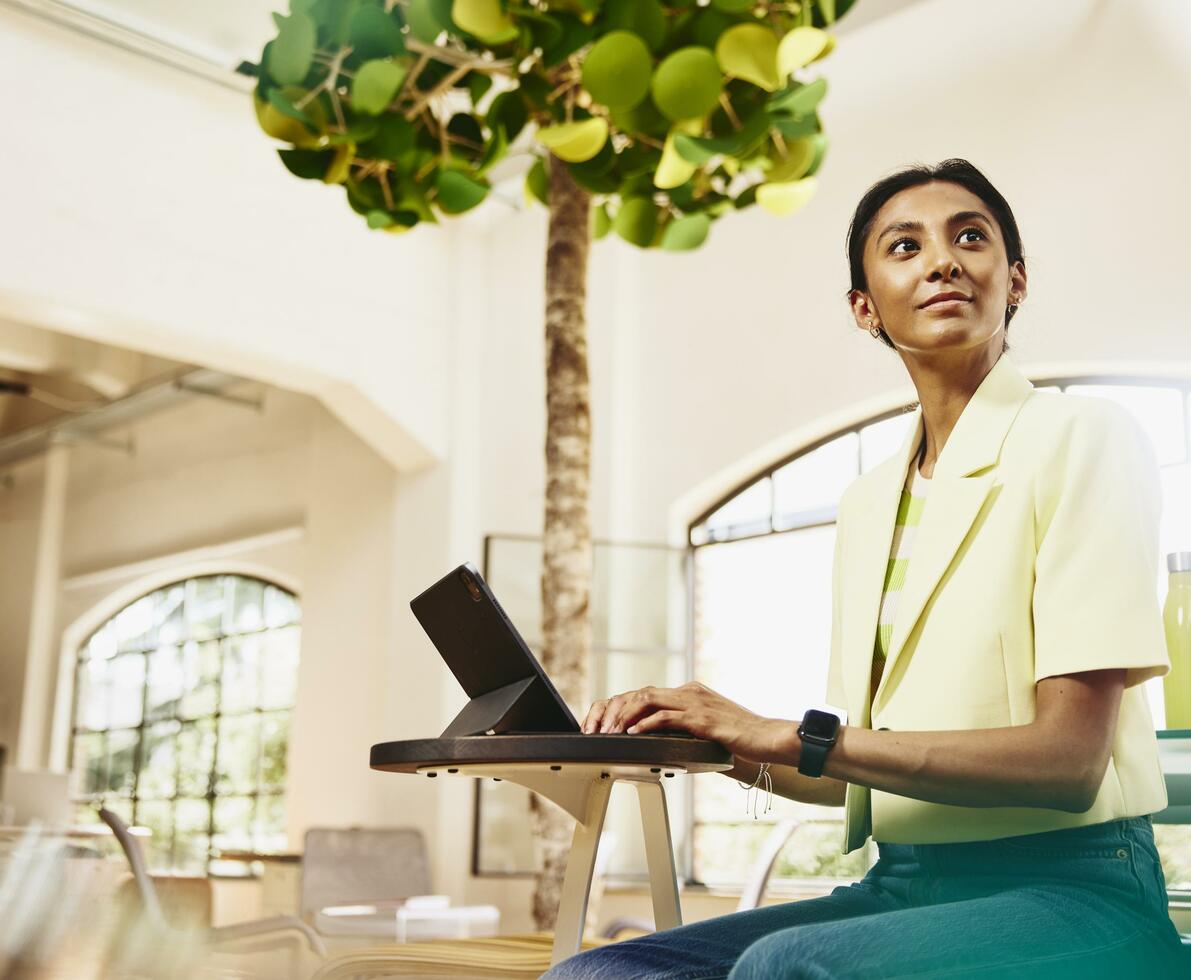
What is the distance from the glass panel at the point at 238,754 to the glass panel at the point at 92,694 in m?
2.19

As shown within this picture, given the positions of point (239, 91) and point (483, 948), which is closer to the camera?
point (483, 948)

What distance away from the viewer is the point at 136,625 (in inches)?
551

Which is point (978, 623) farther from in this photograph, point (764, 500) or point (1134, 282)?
point (764, 500)

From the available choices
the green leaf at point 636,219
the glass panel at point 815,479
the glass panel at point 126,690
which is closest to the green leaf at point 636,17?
the green leaf at point 636,219

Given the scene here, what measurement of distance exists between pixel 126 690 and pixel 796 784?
13.5 m

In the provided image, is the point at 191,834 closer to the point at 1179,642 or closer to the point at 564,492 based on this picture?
the point at 564,492

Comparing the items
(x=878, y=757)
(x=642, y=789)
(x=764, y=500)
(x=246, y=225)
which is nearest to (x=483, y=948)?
(x=642, y=789)

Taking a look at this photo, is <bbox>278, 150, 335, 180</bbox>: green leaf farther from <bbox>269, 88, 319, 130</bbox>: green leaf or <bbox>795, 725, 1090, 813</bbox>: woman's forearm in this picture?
<bbox>795, 725, 1090, 813</bbox>: woman's forearm

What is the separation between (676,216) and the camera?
4359 millimetres

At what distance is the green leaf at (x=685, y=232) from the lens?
14.0 ft

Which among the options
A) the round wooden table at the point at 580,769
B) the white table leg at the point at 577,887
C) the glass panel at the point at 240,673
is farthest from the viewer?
the glass panel at the point at 240,673

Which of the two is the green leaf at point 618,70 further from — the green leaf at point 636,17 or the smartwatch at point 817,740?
the smartwatch at point 817,740

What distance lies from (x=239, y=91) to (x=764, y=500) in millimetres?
4024

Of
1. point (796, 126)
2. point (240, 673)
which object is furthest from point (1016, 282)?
point (240, 673)
